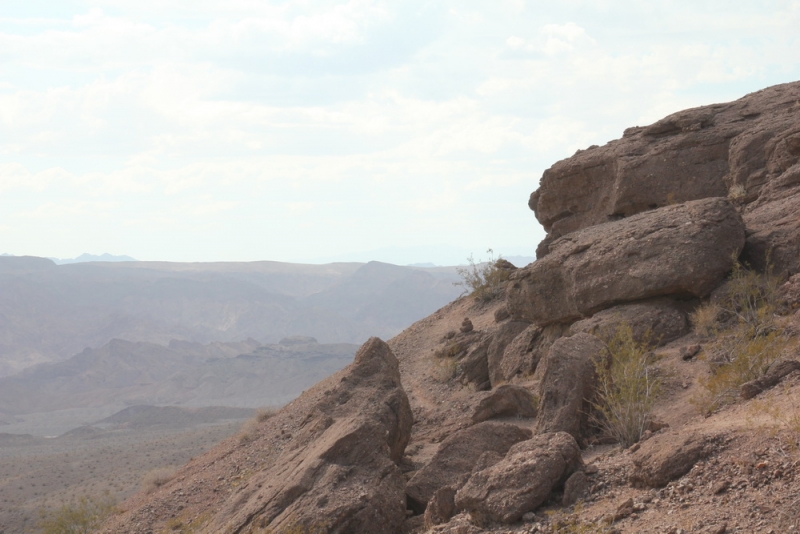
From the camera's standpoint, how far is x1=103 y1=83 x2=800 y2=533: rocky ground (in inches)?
352

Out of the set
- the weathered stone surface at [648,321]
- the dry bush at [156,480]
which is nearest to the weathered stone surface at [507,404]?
the weathered stone surface at [648,321]

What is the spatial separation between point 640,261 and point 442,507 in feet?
23.8

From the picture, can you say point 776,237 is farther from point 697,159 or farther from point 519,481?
point 519,481

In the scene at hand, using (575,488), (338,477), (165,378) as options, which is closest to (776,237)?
(575,488)

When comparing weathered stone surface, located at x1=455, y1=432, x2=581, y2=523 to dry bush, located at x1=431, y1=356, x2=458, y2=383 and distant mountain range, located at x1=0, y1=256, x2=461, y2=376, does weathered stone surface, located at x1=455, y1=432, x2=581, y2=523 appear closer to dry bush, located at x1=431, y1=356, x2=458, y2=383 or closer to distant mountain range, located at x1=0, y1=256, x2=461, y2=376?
dry bush, located at x1=431, y1=356, x2=458, y2=383

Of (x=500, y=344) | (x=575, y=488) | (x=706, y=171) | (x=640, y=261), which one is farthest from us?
(x=500, y=344)

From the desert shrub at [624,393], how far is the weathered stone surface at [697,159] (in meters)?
6.96

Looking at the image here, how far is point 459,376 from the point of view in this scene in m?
21.4

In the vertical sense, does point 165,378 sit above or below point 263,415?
below

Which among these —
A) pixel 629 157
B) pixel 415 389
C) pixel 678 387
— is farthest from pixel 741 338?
pixel 415 389

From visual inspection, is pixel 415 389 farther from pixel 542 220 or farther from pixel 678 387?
pixel 678 387

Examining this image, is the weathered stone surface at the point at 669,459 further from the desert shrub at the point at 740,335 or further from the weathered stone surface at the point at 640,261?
the weathered stone surface at the point at 640,261

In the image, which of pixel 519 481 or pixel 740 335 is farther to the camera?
pixel 740 335

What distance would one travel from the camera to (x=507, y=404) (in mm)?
15406
